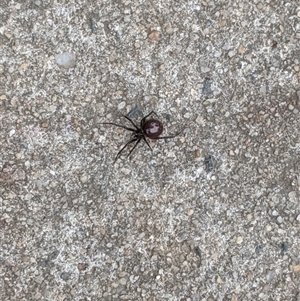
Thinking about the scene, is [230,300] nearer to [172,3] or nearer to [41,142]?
[41,142]

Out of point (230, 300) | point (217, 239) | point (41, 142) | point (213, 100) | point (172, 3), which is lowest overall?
point (230, 300)

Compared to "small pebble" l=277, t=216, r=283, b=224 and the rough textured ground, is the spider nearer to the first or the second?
the rough textured ground

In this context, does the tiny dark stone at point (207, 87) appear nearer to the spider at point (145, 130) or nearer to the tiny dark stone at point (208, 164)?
the spider at point (145, 130)

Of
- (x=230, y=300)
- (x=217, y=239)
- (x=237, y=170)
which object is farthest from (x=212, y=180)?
(x=230, y=300)

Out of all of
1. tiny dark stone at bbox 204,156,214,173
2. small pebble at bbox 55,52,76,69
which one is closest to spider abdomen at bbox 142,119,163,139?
tiny dark stone at bbox 204,156,214,173

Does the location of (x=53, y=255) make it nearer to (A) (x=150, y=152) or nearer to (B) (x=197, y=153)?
(A) (x=150, y=152)

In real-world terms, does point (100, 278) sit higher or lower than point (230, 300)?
higher

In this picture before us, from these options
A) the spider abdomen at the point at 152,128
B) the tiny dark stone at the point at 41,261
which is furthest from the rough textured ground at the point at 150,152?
the spider abdomen at the point at 152,128
